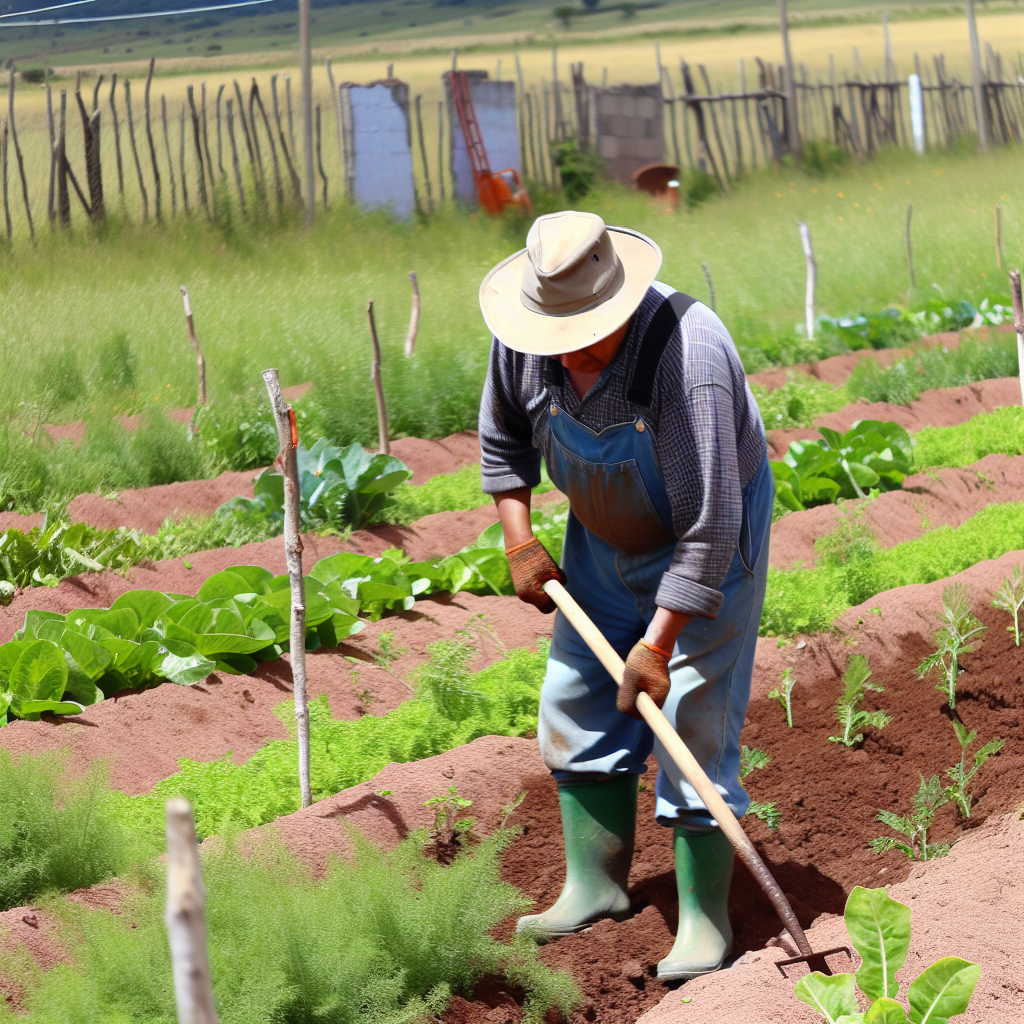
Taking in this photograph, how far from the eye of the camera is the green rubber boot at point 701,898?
116 inches

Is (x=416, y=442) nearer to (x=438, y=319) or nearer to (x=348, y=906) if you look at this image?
(x=438, y=319)

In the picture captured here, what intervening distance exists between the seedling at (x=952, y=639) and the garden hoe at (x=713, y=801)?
1838 mm

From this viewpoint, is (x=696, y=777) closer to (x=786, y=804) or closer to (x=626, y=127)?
(x=786, y=804)

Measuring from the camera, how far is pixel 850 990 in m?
2.28

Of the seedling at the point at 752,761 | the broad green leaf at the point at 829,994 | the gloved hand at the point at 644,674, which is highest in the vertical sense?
the gloved hand at the point at 644,674

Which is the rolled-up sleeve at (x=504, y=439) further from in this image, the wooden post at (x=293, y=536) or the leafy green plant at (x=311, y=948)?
the leafy green plant at (x=311, y=948)

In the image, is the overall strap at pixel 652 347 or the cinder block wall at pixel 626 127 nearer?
the overall strap at pixel 652 347

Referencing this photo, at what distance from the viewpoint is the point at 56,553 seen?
18.6 ft

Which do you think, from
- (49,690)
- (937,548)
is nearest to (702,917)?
(49,690)

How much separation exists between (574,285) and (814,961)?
158 cm

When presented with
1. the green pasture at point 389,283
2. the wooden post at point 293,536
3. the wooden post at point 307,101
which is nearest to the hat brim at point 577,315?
the wooden post at point 293,536

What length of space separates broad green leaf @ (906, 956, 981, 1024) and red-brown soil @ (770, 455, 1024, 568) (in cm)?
370

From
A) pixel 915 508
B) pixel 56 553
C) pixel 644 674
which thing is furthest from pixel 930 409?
pixel 644 674

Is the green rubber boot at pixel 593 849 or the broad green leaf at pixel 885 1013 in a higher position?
the broad green leaf at pixel 885 1013
